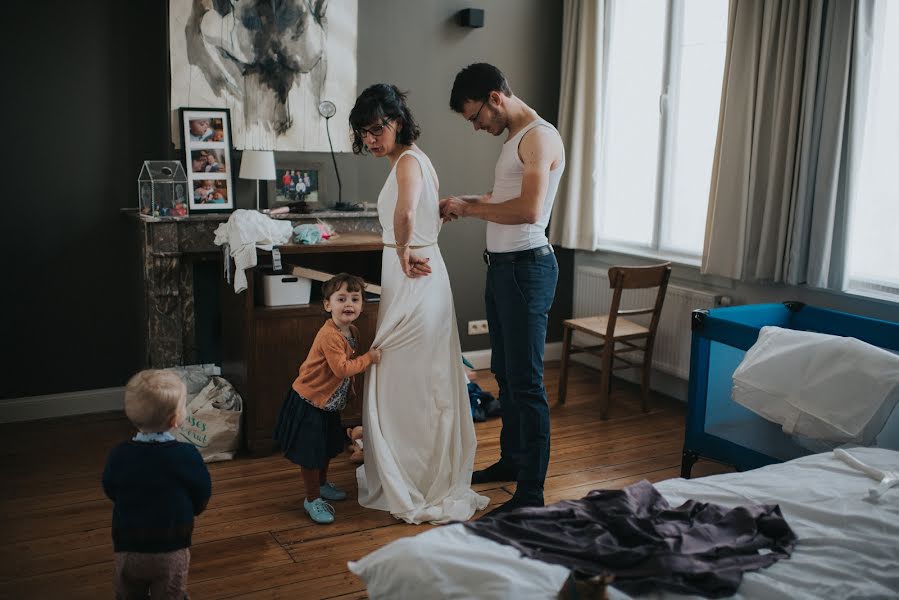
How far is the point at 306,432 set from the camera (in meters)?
2.94

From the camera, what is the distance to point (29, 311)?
3852 millimetres

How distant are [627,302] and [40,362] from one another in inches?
123

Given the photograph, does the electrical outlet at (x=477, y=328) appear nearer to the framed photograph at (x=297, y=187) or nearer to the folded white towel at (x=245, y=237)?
the framed photograph at (x=297, y=187)

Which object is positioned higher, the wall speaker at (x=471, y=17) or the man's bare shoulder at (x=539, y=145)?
the wall speaker at (x=471, y=17)

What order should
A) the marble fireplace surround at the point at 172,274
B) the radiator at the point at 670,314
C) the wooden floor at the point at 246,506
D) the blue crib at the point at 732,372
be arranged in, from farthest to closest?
the radiator at the point at 670,314, the marble fireplace surround at the point at 172,274, the blue crib at the point at 732,372, the wooden floor at the point at 246,506

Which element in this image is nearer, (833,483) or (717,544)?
(717,544)

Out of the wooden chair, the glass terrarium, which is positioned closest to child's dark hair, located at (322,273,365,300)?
the glass terrarium

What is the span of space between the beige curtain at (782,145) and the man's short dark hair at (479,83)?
4.83ft

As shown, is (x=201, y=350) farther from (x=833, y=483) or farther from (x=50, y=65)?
(x=833, y=483)

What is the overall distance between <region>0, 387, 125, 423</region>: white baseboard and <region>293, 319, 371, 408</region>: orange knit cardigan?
160cm

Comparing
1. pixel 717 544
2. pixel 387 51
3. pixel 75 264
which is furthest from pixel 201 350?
pixel 717 544

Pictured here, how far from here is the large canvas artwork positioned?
386cm

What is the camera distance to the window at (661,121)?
4.18m

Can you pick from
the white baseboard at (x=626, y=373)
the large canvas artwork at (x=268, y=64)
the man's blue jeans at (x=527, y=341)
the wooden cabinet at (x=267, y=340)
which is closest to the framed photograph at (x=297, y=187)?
the large canvas artwork at (x=268, y=64)
